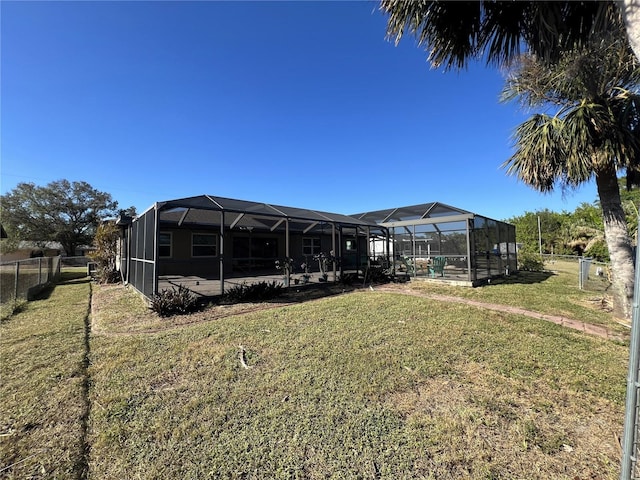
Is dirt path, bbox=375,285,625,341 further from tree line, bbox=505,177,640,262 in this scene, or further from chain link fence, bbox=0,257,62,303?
tree line, bbox=505,177,640,262

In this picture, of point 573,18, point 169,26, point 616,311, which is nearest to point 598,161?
point 616,311

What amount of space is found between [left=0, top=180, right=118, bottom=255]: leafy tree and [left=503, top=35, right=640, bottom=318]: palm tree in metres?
40.3

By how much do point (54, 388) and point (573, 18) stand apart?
7230 mm

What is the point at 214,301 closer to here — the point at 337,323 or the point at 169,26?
the point at 337,323

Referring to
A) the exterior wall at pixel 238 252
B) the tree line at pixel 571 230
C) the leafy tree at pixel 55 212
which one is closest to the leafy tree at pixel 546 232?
the tree line at pixel 571 230

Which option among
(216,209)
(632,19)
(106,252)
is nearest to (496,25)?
(632,19)

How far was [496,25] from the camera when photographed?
10.4 ft

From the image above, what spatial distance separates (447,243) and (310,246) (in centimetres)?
920

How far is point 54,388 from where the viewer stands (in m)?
3.12

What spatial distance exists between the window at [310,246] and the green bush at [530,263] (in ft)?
42.1

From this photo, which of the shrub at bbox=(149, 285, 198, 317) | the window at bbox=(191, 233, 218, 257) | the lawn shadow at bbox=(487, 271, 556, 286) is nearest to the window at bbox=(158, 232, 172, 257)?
the window at bbox=(191, 233, 218, 257)

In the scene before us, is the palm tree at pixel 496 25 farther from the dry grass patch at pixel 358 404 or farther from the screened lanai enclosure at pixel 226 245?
the screened lanai enclosure at pixel 226 245

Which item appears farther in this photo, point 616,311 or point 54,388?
point 616,311

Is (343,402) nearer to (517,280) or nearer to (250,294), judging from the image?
(250,294)
